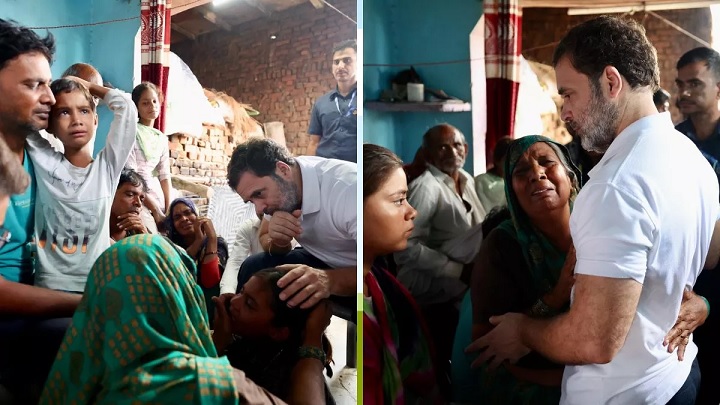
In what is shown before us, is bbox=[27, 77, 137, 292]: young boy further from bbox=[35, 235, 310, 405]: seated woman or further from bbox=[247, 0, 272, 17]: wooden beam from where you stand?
bbox=[247, 0, 272, 17]: wooden beam

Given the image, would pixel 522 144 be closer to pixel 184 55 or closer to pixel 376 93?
pixel 376 93

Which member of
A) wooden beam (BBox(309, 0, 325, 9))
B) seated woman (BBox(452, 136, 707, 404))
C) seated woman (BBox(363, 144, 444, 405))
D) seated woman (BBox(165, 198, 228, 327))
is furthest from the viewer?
seated woman (BBox(363, 144, 444, 405))

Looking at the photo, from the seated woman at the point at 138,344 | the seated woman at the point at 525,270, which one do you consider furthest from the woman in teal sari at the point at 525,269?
the seated woman at the point at 138,344

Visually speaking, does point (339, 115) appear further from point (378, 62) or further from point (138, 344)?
point (138, 344)

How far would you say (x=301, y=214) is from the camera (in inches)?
91.5

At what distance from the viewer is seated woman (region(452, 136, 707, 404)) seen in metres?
2.44

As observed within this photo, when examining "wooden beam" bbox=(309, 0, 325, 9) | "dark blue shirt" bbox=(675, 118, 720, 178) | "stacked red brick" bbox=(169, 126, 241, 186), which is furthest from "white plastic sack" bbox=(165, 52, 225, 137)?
"dark blue shirt" bbox=(675, 118, 720, 178)

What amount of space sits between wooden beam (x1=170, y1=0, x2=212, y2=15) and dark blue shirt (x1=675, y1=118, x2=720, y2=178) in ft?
5.19

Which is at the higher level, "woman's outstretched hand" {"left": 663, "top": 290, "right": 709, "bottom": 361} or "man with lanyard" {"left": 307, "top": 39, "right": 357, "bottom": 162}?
"man with lanyard" {"left": 307, "top": 39, "right": 357, "bottom": 162}

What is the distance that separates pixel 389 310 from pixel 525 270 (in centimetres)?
48

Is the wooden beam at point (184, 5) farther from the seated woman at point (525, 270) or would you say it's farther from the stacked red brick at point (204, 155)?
the seated woman at point (525, 270)

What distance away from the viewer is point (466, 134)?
2.64 metres

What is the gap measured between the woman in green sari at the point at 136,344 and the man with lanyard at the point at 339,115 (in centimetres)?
61

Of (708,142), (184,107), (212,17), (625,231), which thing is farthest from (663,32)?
(184,107)
